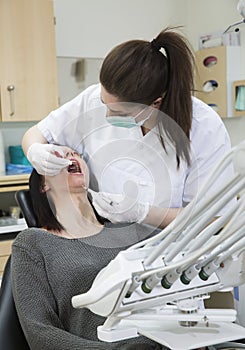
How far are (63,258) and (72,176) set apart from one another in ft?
0.91

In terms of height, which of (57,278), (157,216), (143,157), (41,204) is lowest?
(57,278)

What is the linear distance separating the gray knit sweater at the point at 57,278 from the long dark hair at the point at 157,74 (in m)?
0.32

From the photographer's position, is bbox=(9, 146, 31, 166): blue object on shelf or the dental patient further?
bbox=(9, 146, 31, 166): blue object on shelf

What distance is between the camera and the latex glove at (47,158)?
151 cm

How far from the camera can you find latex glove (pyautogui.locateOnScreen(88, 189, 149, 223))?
1237mm

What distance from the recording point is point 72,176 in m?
1.59

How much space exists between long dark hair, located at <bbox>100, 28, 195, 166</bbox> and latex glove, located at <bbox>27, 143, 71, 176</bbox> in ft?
1.01

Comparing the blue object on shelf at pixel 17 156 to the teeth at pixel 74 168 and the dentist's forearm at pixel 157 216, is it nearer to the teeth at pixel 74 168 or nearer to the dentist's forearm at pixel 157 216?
the teeth at pixel 74 168

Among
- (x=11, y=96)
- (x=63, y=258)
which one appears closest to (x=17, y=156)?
(x=11, y=96)

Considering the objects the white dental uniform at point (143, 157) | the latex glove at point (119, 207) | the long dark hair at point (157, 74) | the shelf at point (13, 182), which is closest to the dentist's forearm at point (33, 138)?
the white dental uniform at point (143, 157)

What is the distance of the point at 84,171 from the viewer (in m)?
1.51

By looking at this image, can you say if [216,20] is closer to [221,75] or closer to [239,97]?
[221,75]

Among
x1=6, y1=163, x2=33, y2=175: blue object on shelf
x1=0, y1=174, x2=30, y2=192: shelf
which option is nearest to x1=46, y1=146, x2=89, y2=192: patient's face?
x1=0, y1=174, x2=30, y2=192: shelf

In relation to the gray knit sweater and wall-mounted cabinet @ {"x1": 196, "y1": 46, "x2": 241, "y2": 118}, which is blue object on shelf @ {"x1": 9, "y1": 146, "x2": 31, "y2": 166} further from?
the gray knit sweater
